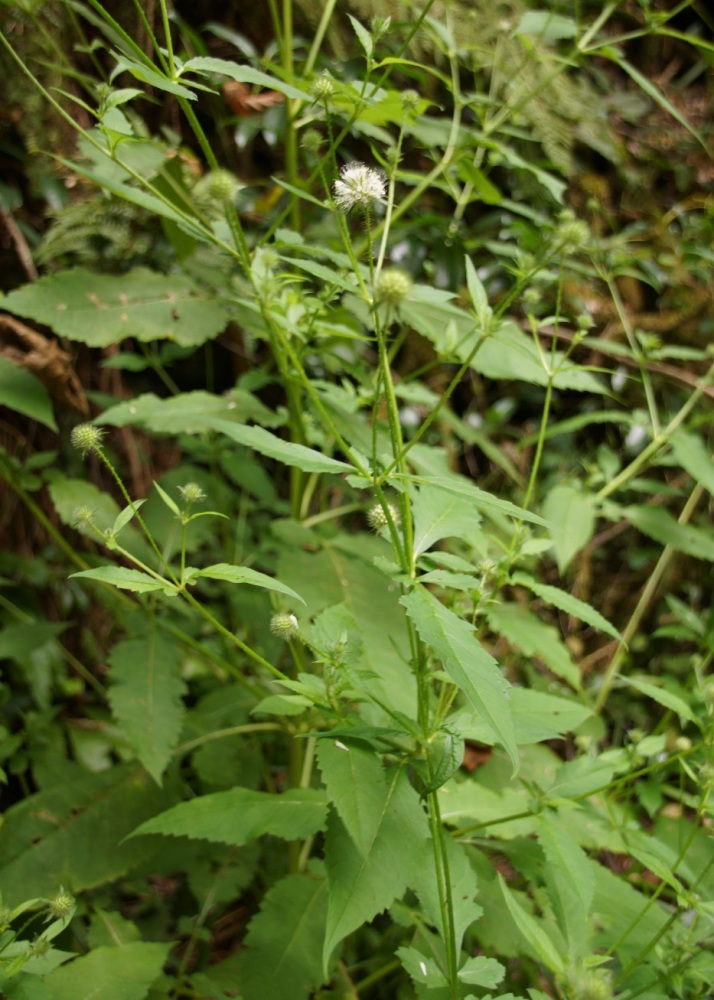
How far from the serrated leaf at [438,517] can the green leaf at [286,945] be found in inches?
22.3

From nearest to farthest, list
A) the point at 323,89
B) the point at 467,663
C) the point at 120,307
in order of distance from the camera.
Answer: the point at 467,663 < the point at 323,89 < the point at 120,307

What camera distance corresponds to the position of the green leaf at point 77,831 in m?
1.18

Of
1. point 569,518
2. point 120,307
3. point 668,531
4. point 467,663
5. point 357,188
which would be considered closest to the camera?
point 467,663

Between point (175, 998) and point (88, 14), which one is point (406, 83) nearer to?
point (88, 14)

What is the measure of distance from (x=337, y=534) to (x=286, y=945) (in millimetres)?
770

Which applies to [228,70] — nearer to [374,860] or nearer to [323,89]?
[323,89]

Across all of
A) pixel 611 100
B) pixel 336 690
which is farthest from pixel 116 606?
pixel 611 100

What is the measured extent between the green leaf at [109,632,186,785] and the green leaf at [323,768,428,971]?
46 cm

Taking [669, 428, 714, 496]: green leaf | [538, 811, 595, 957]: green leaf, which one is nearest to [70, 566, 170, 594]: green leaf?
[538, 811, 595, 957]: green leaf

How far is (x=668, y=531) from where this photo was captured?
66.3 inches

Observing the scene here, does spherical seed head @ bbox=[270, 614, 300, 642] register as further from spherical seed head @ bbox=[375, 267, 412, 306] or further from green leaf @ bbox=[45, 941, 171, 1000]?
green leaf @ bbox=[45, 941, 171, 1000]

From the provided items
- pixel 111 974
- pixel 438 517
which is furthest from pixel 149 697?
pixel 438 517

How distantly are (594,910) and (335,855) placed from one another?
592 millimetres

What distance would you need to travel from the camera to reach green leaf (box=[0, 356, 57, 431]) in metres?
1.30
